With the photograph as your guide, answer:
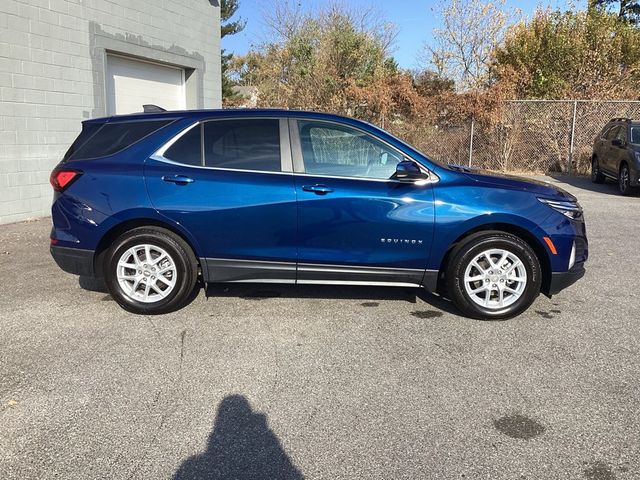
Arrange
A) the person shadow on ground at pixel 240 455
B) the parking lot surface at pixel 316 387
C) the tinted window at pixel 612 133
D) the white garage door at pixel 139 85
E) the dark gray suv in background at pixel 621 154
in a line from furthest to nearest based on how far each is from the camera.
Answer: the tinted window at pixel 612 133 < the dark gray suv in background at pixel 621 154 < the white garage door at pixel 139 85 < the parking lot surface at pixel 316 387 < the person shadow on ground at pixel 240 455

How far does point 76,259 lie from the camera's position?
15.0 ft

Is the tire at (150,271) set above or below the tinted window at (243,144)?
below

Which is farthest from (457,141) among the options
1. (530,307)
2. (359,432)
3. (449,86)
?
(359,432)

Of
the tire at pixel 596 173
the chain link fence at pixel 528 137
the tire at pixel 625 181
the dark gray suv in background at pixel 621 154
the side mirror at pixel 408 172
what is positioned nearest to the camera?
the side mirror at pixel 408 172

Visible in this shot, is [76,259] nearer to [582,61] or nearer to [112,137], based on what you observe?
[112,137]

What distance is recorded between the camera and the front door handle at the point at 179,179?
4.43 m

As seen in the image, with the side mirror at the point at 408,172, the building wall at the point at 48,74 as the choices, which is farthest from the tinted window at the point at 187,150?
the building wall at the point at 48,74

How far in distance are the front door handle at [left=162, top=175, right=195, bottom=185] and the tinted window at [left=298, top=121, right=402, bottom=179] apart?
3.24 ft

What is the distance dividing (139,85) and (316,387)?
9.02m

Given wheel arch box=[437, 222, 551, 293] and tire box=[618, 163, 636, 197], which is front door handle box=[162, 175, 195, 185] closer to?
wheel arch box=[437, 222, 551, 293]

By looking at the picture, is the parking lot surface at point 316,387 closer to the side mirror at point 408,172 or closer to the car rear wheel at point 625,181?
the side mirror at point 408,172

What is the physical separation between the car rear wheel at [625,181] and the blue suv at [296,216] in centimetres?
879

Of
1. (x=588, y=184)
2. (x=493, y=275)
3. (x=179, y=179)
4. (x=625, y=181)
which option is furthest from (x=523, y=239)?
(x=588, y=184)

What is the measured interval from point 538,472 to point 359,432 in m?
0.92
